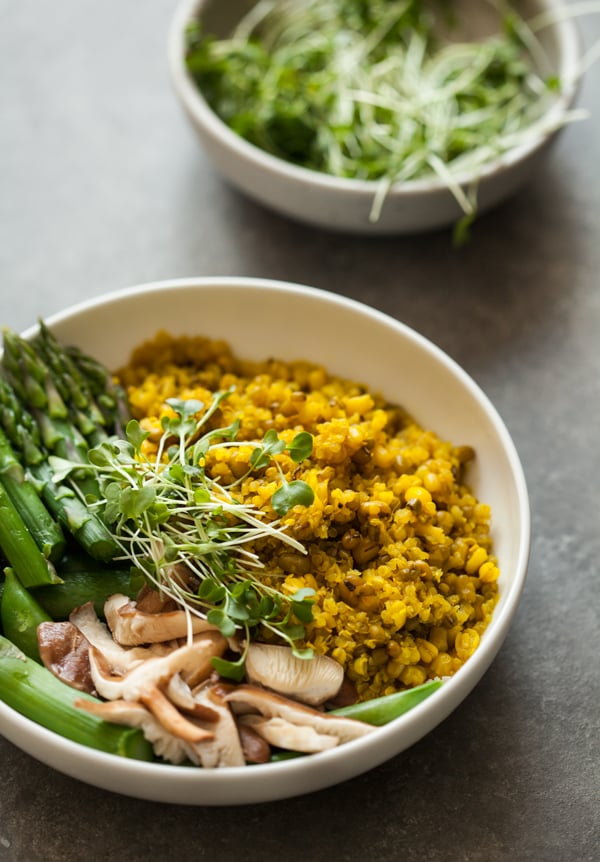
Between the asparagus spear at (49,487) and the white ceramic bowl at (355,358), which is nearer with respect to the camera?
the white ceramic bowl at (355,358)

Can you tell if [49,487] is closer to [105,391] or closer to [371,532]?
[105,391]

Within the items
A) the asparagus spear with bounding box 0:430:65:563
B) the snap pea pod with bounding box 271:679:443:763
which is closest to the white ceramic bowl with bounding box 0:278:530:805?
the snap pea pod with bounding box 271:679:443:763

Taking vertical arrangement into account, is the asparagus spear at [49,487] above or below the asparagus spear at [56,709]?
above

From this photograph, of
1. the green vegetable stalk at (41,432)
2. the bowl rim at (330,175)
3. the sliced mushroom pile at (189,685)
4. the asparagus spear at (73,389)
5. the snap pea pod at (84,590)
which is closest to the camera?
the sliced mushroom pile at (189,685)

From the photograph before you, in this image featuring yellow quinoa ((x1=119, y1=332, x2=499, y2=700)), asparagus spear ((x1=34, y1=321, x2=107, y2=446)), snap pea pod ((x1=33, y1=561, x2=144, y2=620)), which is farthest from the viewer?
asparagus spear ((x1=34, y1=321, x2=107, y2=446))

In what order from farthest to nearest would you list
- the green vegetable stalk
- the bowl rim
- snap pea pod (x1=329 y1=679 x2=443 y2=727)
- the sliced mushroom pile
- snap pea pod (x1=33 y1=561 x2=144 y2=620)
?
the bowl rim
the green vegetable stalk
snap pea pod (x1=33 y1=561 x2=144 y2=620)
snap pea pod (x1=329 y1=679 x2=443 y2=727)
the sliced mushroom pile

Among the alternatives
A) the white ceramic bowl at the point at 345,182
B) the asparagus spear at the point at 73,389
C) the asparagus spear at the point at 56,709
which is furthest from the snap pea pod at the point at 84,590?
the white ceramic bowl at the point at 345,182

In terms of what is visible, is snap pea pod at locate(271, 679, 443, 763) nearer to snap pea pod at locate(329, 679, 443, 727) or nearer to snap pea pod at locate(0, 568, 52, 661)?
snap pea pod at locate(329, 679, 443, 727)

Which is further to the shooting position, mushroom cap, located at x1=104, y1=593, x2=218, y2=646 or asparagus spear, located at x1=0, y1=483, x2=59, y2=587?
asparagus spear, located at x1=0, y1=483, x2=59, y2=587

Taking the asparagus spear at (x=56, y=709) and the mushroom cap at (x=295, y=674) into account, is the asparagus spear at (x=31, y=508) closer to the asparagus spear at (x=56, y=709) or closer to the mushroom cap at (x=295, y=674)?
the asparagus spear at (x=56, y=709)
